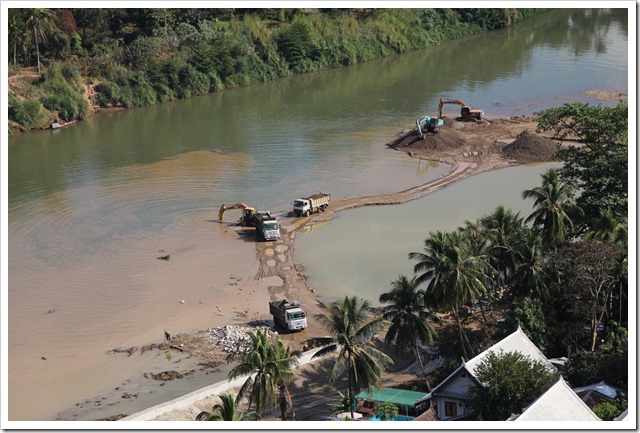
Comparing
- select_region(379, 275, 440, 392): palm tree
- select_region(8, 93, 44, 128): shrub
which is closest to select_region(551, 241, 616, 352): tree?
select_region(379, 275, 440, 392): palm tree

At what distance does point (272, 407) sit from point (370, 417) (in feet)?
10.5

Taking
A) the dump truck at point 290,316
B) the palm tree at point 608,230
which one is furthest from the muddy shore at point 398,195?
the palm tree at point 608,230

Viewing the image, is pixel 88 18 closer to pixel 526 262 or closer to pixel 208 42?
pixel 208 42

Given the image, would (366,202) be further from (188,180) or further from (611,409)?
(611,409)

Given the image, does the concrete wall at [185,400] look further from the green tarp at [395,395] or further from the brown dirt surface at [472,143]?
Result: the brown dirt surface at [472,143]

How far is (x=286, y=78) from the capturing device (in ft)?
283

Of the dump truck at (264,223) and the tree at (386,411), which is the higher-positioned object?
the dump truck at (264,223)

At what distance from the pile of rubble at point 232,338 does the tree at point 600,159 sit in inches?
573

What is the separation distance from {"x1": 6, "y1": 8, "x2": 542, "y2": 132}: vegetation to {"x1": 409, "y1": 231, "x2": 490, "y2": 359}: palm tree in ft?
144

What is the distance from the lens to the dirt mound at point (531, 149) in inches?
2473

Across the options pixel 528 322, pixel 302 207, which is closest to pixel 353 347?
pixel 528 322

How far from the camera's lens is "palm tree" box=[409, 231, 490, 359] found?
111 feet

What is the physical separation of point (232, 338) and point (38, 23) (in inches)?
1726

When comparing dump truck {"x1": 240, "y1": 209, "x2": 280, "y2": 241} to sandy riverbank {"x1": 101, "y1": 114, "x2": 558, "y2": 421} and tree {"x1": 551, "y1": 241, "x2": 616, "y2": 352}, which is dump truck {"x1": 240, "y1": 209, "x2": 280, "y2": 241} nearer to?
sandy riverbank {"x1": 101, "y1": 114, "x2": 558, "y2": 421}
